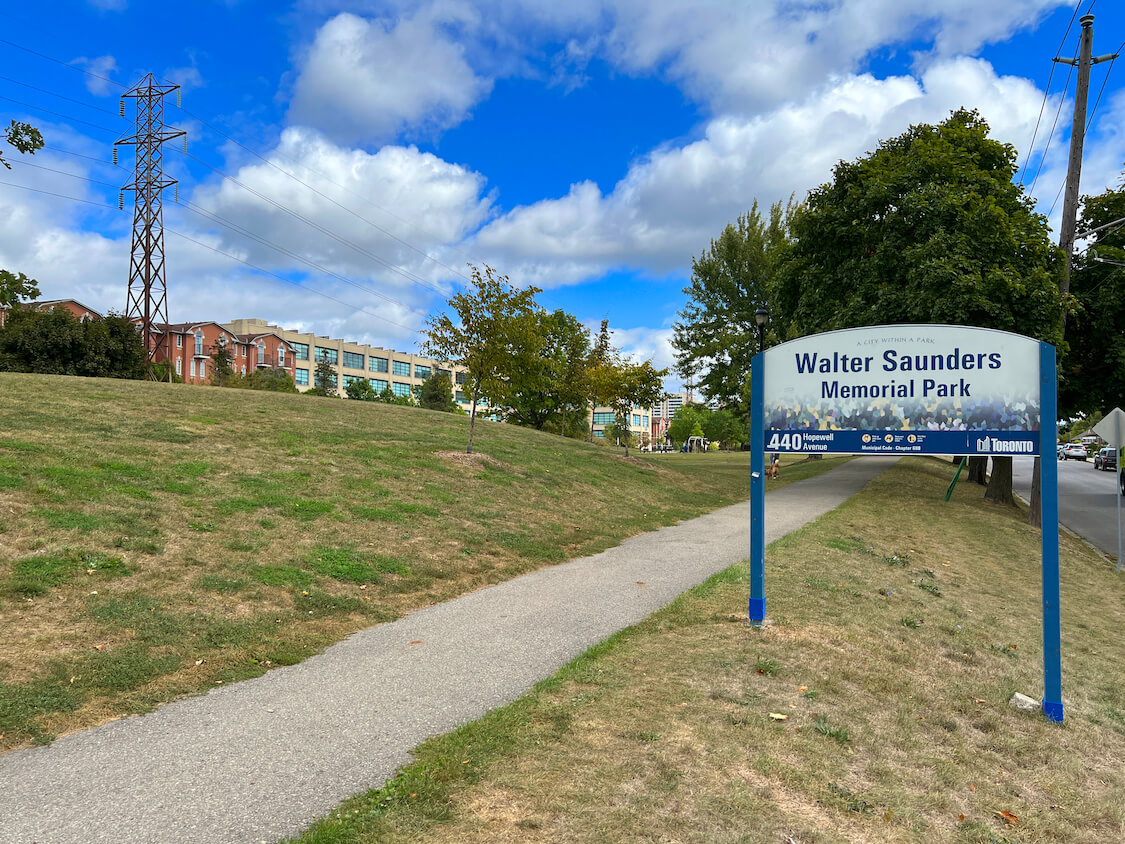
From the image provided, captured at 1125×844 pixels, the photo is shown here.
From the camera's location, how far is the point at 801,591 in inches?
320

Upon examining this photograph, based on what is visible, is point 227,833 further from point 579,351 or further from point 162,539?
point 579,351

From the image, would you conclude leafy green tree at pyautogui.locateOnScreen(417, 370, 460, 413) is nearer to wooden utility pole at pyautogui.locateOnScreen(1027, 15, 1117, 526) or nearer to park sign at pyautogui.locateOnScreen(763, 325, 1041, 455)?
wooden utility pole at pyautogui.locateOnScreen(1027, 15, 1117, 526)

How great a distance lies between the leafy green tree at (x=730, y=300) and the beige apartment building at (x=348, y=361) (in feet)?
183

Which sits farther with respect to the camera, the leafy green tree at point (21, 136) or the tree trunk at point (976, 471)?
the tree trunk at point (976, 471)

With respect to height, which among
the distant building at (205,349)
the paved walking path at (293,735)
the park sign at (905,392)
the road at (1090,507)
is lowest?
the road at (1090,507)

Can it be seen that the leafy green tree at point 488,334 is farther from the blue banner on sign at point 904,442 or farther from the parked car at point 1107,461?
the parked car at point 1107,461

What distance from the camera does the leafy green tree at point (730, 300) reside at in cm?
3878

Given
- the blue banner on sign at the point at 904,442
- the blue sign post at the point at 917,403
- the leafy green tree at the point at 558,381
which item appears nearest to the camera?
→ the blue sign post at the point at 917,403

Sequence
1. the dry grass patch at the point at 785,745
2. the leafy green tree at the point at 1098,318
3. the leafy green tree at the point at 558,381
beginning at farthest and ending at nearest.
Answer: the leafy green tree at the point at 558,381 < the leafy green tree at the point at 1098,318 < the dry grass patch at the point at 785,745

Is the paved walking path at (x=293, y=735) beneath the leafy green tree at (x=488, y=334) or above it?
beneath

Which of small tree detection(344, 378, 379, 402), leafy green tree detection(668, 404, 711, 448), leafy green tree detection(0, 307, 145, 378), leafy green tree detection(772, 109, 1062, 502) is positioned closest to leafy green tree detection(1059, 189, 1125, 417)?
leafy green tree detection(772, 109, 1062, 502)

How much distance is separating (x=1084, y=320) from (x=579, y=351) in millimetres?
22854

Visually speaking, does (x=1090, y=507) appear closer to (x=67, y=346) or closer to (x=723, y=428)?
(x=67, y=346)

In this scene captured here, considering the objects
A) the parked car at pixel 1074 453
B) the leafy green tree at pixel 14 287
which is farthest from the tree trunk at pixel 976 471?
the parked car at pixel 1074 453
